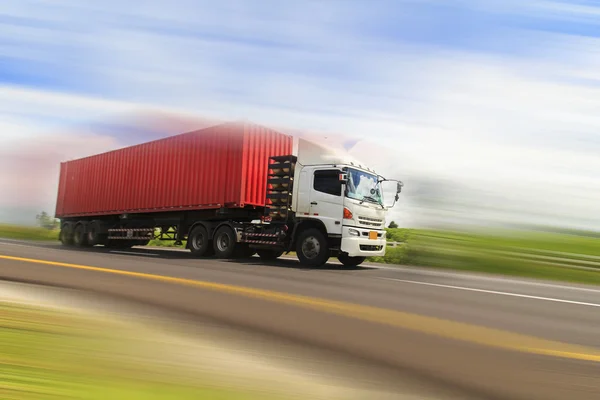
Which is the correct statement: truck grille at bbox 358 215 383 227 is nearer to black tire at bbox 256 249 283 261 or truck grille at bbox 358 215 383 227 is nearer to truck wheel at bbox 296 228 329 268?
truck wheel at bbox 296 228 329 268

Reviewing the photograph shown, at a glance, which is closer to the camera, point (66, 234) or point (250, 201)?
point (250, 201)

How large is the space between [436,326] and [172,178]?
14.1 m

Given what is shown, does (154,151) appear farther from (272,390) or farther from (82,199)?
(272,390)

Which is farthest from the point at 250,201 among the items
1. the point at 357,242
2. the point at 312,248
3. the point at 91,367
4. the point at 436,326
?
the point at 91,367

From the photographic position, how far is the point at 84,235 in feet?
77.0

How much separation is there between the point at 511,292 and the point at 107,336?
7928 mm

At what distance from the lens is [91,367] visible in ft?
11.6

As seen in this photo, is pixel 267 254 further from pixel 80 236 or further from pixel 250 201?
pixel 80 236

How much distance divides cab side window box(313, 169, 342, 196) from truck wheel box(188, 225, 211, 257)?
4853 millimetres

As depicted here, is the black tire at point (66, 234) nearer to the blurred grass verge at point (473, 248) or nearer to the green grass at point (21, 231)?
the green grass at point (21, 231)

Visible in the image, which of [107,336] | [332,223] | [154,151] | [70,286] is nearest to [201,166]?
[154,151]

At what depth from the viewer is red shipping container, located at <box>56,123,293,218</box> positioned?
1590 centimetres

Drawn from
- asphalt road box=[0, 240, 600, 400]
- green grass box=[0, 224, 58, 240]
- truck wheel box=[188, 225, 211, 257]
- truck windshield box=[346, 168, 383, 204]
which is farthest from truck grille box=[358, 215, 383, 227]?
green grass box=[0, 224, 58, 240]

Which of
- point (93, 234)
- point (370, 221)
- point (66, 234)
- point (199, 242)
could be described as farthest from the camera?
point (66, 234)
